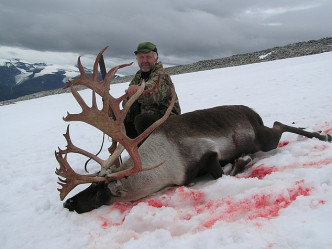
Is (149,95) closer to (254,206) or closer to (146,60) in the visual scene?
(146,60)

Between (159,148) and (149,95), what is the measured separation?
33.1 inches

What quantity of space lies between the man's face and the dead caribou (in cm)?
106

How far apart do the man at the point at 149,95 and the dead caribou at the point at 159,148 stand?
41 cm

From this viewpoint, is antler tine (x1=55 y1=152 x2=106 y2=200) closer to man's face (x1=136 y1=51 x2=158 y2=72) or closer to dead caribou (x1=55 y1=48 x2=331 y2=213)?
dead caribou (x1=55 y1=48 x2=331 y2=213)

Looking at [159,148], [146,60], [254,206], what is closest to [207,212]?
[254,206]

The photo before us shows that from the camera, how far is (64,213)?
11.2 ft

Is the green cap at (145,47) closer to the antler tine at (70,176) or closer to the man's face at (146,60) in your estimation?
the man's face at (146,60)

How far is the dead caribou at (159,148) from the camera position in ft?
11.0

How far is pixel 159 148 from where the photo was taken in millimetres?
3799

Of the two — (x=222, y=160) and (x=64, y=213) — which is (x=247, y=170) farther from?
(x=64, y=213)

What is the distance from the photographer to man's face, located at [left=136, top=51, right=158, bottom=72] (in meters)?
4.68

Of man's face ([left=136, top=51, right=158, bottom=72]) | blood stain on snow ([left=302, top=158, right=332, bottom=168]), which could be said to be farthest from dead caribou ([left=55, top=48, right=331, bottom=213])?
man's face ([left=136, top=51, right=158, bottom=72])

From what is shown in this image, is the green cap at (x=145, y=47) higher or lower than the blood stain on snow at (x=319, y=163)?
higher

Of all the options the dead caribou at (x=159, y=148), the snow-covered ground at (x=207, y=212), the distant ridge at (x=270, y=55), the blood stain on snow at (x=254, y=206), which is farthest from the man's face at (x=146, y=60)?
the distant ridge at (x=270, y=55)
